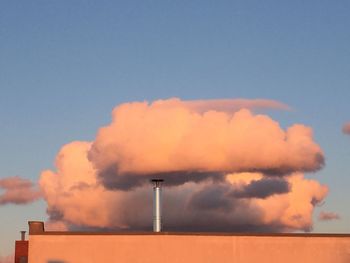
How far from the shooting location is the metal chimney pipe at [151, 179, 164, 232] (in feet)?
132

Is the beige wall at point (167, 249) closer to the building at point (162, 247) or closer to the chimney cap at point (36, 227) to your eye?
the building at point (162, 247)

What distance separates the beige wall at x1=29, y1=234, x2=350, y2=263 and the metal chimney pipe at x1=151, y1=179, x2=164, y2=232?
13.2 ft

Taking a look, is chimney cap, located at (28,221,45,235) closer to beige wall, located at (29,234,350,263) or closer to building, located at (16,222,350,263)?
building, located at (16,222,350,263)

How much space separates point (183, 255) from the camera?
35.9 metres

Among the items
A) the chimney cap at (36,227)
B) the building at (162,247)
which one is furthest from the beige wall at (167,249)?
the chimney cap at (36,227)

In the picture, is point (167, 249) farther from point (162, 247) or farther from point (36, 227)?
point (36, 227)

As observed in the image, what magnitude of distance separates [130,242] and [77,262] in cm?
263

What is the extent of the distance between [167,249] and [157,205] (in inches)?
220

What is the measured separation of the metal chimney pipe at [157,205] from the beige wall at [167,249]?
13.2 feet

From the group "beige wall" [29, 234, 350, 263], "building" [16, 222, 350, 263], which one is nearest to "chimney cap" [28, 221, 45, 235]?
"building" [16, 222, 350, 263]

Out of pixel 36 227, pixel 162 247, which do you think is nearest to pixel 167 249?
pixel 162 247

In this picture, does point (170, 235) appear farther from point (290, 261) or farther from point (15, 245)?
point (15, 245)

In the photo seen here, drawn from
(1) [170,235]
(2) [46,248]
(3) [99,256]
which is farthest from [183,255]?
(2) [46,248]

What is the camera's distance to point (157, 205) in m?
41.3
